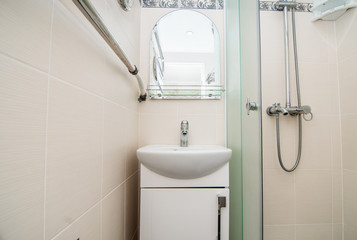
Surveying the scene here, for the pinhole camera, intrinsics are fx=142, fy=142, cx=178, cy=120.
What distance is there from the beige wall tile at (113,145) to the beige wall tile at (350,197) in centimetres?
141

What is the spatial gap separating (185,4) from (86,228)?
1382mm

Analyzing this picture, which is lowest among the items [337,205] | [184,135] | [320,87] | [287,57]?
[337,205]

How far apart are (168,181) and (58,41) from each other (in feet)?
2.12

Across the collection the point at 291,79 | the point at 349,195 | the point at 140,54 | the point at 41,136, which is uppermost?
the point at 140,54

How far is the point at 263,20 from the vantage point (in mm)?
1019

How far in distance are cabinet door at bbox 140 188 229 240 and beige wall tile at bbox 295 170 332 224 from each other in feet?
2.13

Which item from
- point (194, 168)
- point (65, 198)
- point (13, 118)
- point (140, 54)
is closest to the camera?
point (13, 118)

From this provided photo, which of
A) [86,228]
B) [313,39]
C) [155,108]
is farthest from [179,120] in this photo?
[313,39]

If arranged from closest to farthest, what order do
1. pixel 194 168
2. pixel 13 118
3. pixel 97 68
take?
1. pixel 13 118
2. pixel 97 68
3. pixel 194 168

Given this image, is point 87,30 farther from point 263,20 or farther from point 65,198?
point 263,20

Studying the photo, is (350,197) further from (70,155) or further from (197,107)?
(70,155)

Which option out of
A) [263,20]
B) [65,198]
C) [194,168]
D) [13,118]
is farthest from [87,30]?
[263,20]

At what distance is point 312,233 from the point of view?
3.11 ft

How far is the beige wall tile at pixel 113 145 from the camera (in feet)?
1.78
